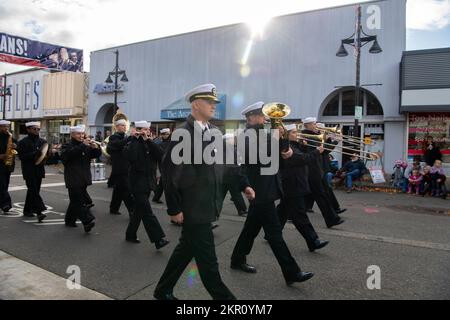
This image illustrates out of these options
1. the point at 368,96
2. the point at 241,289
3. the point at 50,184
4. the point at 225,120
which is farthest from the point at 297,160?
the point at 225,120

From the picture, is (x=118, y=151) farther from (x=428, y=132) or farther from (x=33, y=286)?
(x=428, y=132)

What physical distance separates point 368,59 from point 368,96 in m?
1.64

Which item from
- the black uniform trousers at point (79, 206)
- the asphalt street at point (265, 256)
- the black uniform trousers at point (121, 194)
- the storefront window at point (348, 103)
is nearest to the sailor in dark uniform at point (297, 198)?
the asphalt street at point (265, 256)

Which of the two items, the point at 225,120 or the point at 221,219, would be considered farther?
the point at 225,120

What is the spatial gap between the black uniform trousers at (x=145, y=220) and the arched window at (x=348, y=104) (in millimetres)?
13313

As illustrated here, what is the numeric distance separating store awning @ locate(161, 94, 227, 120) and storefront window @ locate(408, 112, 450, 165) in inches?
350

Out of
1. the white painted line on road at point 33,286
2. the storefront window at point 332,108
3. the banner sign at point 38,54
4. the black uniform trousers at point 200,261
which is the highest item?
the banner sign at point 38,54

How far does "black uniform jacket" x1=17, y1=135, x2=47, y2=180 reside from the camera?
688 cm

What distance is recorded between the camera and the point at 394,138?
1519 centimetres

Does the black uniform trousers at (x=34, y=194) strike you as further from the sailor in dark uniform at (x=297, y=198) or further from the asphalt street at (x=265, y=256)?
the sailor in dark uniform at (x=297, y=198)

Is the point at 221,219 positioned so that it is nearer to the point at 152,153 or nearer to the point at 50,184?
the point at 152,153

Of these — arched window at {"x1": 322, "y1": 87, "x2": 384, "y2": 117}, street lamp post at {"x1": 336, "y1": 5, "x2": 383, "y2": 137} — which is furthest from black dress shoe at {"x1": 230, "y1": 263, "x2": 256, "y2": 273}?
arched window at {"x1": 322, "y1": 87, "x2": 384, "y2": 117}

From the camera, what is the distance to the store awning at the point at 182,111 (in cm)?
1927

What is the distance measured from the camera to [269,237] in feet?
12.6
